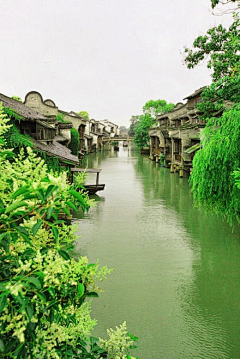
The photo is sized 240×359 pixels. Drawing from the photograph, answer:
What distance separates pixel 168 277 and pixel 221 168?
4.14 m

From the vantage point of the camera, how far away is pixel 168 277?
1025cm

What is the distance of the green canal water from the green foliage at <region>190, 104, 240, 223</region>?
2.51m

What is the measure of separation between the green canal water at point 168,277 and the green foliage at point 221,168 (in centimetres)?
251

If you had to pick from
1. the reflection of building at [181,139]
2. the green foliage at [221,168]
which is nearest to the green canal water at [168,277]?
the green foliage at [221,168]

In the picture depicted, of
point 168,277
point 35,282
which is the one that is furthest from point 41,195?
point 168,277

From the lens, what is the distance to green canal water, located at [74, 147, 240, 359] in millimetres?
7270

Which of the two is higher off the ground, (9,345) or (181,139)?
(181,139)

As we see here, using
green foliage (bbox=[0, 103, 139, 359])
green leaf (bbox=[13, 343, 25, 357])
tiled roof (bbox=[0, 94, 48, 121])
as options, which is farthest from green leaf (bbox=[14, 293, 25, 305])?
tiled roof (bbox=[0, 94, 48, 121])

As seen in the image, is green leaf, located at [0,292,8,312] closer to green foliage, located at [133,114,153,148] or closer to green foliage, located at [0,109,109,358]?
green foliage, located at [0,109,109,358]

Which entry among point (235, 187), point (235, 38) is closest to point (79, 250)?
point (235, 187)

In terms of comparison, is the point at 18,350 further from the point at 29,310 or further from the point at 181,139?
the point at 181,139

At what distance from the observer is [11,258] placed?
2.14 meters

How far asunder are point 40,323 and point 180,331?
649cm

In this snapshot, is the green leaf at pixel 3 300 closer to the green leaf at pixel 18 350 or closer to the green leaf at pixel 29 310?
the green leaf at pixel 29 310
